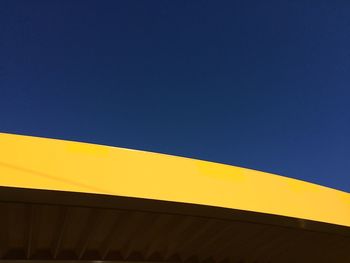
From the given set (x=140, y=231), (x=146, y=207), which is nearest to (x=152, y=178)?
(x=146, y=207)

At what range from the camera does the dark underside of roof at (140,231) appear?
14.8 feet

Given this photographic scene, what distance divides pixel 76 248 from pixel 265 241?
3022 millimetres

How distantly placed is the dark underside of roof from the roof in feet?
0.05

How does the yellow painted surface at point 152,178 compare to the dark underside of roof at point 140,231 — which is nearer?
the yellow painted surface at point 152,178

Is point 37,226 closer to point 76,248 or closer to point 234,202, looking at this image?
point 76,248

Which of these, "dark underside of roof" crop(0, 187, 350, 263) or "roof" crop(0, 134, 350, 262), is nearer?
"roof" crop(0, 134, 350, 262)

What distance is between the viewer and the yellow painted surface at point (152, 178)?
3.98 metres

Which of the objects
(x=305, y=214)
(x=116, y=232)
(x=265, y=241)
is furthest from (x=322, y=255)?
(x=116, y=232)

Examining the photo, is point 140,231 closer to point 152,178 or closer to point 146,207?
point 146,207

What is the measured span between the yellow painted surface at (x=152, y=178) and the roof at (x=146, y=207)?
1cm

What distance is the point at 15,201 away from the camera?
404cm

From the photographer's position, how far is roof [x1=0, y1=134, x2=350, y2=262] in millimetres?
4074

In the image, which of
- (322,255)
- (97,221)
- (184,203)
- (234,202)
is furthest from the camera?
(322,255)

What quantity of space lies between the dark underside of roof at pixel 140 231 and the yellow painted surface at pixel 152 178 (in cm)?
11
